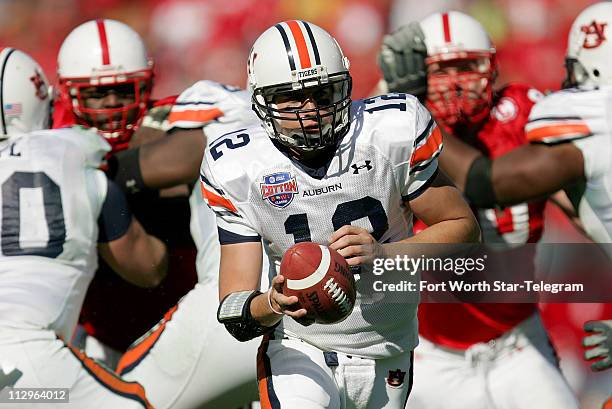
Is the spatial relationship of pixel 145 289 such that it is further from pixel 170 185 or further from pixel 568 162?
pixel 568 162

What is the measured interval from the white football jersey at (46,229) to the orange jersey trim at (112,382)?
0.16 meters

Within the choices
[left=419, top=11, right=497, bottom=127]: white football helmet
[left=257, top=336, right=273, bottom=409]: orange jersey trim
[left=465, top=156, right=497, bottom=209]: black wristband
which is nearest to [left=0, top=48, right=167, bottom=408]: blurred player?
[left=257, top=336, right=273, bottom=409]: orange jersey trim

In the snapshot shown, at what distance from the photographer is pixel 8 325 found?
10.9 ft

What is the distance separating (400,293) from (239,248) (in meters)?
0.49

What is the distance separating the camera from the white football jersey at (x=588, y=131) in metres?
3.58

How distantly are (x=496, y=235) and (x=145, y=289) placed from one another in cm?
149

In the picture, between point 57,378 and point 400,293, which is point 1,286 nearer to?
point 57,378

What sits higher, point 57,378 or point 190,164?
point 190,164

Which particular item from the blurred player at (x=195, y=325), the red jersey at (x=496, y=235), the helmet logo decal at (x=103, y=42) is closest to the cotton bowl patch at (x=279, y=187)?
the blurred player at (x=195, y=325)

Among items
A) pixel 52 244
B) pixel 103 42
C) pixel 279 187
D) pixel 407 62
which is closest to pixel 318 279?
pixel 279 187

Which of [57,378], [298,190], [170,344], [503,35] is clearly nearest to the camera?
[298,190]

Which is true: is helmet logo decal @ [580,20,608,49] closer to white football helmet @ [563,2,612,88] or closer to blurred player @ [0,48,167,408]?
white football helmet @ [563,2,612,88]

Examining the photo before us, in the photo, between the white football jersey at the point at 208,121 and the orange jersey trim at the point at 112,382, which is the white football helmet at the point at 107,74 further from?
the orange jersey trim at the point at 112,382

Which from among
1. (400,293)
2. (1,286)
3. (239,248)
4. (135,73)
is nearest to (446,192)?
(400,293)
